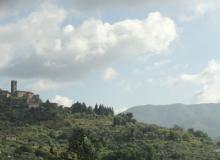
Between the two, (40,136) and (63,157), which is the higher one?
(40,136)

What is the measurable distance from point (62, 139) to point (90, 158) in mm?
109142

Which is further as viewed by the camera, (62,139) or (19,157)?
(62,139)

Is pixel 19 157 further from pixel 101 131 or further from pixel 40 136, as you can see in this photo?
pixel 101 131

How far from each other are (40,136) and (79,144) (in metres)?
112

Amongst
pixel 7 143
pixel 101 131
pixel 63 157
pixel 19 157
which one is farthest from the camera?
pixel 101 131

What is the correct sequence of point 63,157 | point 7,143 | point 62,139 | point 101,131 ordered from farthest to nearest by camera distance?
point 101,131, point 62,139, point 7,143, point 63,157

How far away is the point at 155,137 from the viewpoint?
198m

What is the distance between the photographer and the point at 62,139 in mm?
182625

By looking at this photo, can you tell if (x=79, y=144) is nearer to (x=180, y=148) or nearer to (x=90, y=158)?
(x=90, y=158)

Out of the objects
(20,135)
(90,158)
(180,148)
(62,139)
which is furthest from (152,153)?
(90,158)

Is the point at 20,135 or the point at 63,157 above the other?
the point at 20,135

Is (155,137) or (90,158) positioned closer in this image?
(90,158)

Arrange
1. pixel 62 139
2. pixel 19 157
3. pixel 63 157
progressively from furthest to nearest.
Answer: pixel 62 139 → pixel 19 157 → pixel 63 157

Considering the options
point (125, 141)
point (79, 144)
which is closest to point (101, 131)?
point (125, 141)
